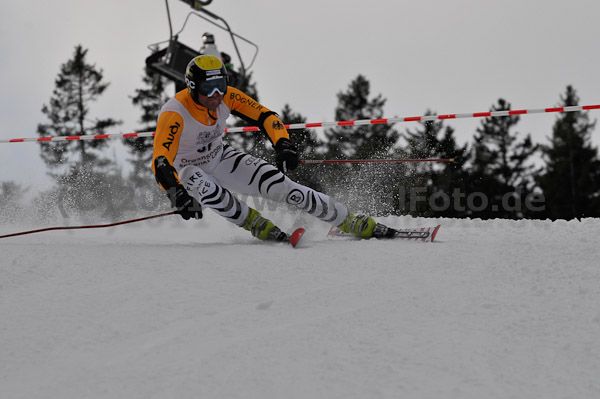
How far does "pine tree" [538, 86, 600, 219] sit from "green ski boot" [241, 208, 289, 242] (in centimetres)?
3024

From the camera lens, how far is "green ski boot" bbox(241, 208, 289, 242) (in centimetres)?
423

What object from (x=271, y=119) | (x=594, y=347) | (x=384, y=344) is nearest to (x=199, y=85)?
(x=271, y=119)

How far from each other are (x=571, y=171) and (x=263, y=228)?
33.8 metres

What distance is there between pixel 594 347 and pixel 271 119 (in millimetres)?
3016

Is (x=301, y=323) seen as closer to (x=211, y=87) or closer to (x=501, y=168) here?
(x=211, y=87)

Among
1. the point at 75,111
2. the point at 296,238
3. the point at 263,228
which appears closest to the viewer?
the point at 296,238

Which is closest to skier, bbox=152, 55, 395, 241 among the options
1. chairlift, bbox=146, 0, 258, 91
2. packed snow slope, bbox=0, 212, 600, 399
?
packed snow slope, bbox=0, 212, 600, 399

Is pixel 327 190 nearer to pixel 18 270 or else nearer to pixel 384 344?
pixel 18 270

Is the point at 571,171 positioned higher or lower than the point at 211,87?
higher

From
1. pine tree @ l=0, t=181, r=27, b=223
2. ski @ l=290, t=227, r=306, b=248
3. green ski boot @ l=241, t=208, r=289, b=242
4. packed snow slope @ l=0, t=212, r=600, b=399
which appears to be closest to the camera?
packed snow slope @ l=0, t=212, r=600, b=399

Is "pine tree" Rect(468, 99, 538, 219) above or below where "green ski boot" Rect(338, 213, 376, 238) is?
above

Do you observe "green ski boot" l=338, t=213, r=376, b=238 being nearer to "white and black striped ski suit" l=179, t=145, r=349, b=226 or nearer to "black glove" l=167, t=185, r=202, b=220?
"white and black striped ski suit" l=179, t=145, r=349, b=226

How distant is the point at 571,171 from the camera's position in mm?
33188

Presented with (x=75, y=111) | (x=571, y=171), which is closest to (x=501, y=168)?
(x=571, y=171)
